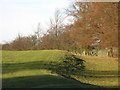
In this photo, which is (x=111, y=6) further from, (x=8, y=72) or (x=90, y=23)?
(x=8, y=72)

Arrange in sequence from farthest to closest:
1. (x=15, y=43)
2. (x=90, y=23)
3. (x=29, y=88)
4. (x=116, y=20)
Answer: (x=15, y=43) → (x=90, y=23) → (x=116, y=20) → (x=29, y=88)

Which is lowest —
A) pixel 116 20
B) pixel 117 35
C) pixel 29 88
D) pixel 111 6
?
pixel 29 88

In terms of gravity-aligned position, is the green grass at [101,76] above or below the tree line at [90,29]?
below

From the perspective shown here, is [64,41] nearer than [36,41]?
Yes

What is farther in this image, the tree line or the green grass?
the tree line

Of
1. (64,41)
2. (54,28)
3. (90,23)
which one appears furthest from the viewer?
(54,28)

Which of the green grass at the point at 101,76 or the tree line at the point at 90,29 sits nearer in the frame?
the green grass at the point at 101,76

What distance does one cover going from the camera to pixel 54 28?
50031mm

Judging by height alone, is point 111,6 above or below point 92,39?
above

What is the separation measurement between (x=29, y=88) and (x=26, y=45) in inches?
1454

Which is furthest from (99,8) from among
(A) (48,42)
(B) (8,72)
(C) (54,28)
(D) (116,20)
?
(C) (54,28)

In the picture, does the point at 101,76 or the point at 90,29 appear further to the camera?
the point at 90,29

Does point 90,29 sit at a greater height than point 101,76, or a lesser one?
greater

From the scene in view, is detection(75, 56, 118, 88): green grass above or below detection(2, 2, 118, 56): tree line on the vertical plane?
below
